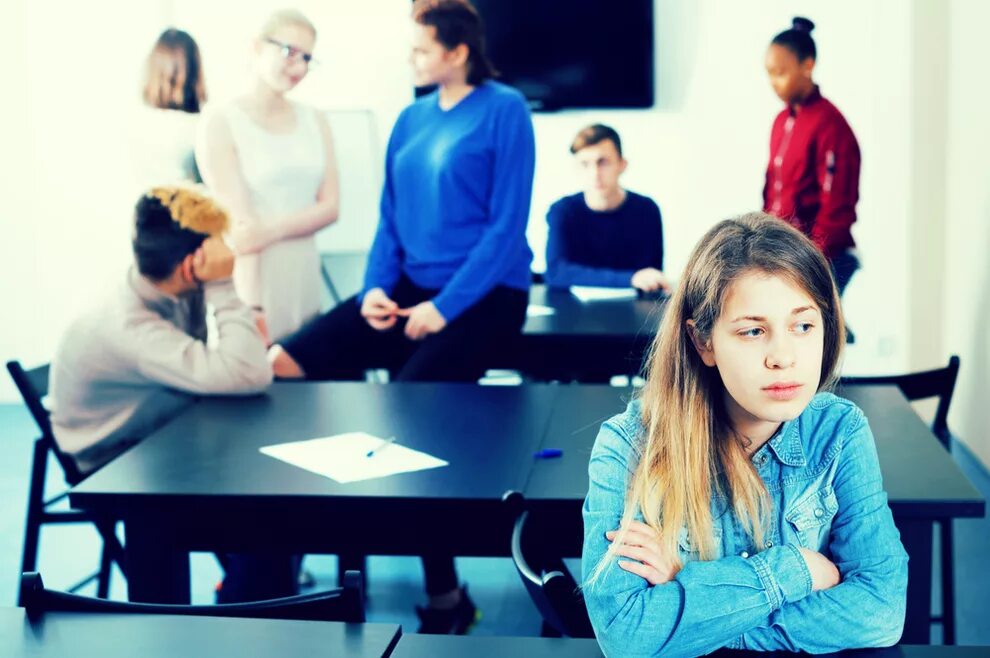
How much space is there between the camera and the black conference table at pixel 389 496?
1.97 metres

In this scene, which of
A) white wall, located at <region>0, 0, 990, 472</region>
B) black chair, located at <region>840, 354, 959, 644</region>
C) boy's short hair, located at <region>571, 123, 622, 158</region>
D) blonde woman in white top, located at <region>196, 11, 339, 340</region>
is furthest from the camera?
white wall, located at <region>0, 0, 990, 472</region>

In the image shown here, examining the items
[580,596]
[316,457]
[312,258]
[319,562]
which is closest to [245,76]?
Answer: [312,258]

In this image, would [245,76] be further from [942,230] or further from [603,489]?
[603,489]

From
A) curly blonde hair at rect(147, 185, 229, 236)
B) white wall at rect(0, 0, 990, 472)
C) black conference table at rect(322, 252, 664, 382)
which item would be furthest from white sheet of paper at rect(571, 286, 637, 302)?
white wall at rect(0, 0, 990, 472)

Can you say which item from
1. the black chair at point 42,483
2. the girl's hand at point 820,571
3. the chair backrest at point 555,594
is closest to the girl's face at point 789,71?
the black chair at point 42,483

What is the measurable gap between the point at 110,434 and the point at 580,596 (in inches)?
61.3

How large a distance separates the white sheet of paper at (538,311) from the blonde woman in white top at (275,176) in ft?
2.66

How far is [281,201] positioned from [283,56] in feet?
1.56

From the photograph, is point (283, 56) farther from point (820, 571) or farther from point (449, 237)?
point (820, 571)

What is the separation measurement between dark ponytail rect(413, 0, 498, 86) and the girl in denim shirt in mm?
1786

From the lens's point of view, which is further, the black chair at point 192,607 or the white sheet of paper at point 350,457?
the white sheet of paper at point 350,457

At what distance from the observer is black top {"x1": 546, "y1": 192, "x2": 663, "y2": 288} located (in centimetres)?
445

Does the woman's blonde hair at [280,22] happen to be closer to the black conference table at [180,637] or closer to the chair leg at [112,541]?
the chair leg at [112,541]

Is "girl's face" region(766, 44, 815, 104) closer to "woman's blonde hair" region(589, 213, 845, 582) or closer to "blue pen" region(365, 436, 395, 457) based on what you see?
"blue pen" region(365, 436, 395, 457)
